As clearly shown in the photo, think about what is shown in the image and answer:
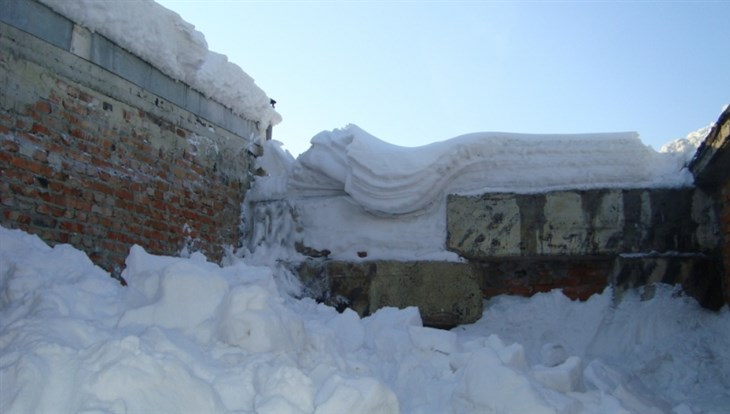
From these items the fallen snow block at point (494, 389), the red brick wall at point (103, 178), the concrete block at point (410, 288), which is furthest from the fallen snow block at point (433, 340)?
the red brick wall at point (103, 178)

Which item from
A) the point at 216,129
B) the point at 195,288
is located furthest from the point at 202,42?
the point at 195,288

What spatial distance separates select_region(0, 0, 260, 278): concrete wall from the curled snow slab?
997 mm

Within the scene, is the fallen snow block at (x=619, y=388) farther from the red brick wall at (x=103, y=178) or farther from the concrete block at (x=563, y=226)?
the red brick wall at (x=103, y=178)

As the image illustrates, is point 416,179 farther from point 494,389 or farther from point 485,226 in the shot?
point 494,389

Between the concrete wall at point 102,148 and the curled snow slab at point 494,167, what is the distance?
997 millimetres

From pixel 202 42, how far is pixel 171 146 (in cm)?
77

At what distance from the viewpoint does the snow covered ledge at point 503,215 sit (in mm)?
4051

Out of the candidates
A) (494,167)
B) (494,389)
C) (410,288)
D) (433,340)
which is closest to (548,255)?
(494,167)

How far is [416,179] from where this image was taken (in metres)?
4.42

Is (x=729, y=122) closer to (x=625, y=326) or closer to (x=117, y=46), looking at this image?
(x=625, y=326)

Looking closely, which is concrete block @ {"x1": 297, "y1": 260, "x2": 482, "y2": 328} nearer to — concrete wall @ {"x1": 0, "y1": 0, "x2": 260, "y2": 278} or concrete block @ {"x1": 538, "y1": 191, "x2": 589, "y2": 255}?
concrete block @ {"x1": 538, "y1": 191, "x2": 589, "y2": 255}

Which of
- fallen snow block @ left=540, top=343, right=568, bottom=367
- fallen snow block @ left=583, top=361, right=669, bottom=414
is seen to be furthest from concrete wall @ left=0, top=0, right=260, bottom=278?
fallen snow block @ left=583, top=361, right=669, bottom=414

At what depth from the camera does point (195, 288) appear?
2.73 m

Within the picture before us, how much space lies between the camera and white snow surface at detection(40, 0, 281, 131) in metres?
3.74
